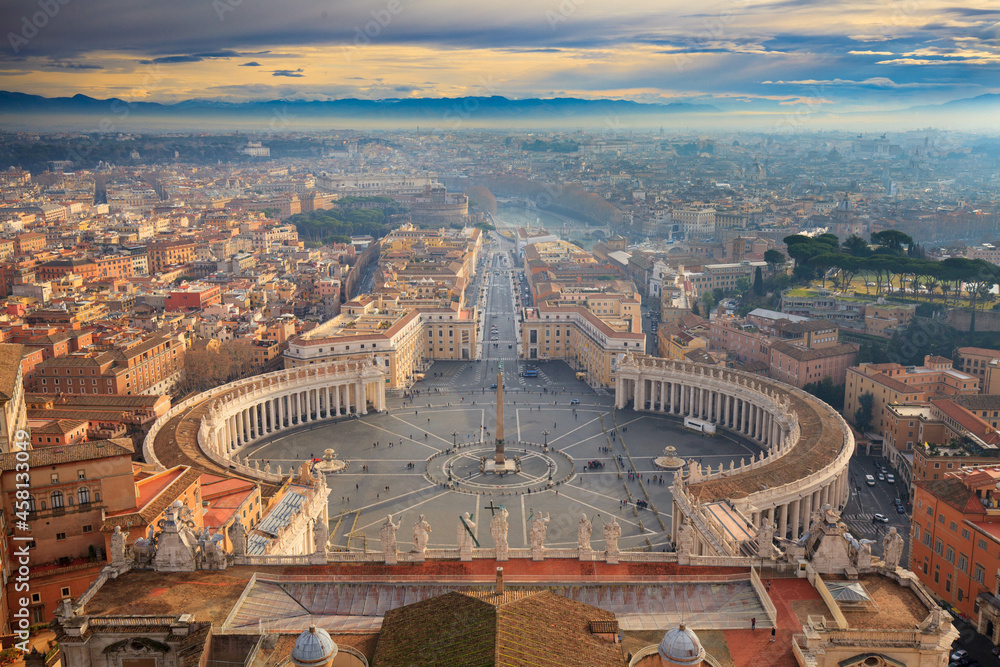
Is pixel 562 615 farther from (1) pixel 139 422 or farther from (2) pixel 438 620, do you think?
(1) pixel 139 422

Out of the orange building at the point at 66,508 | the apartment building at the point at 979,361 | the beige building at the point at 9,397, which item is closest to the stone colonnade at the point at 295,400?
the beige building at the point at 9,397

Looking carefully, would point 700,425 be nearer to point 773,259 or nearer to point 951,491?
point 951,491

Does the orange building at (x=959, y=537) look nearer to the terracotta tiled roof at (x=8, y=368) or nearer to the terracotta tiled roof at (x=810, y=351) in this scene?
the terracotta tiled roof at (x=810, y=351)

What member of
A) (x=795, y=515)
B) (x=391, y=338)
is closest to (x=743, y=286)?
(x=391, y=338)

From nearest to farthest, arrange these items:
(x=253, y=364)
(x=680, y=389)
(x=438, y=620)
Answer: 1. (x=438, y=620)
2. (x=680, y=389)
3. (x=253, y=364)

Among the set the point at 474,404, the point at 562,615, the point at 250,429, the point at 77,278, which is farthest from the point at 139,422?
the point at 77,278
